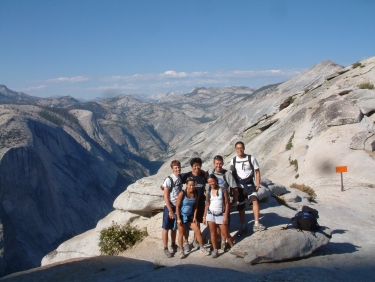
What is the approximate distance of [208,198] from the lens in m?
→ 9.93

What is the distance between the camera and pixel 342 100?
28.7m

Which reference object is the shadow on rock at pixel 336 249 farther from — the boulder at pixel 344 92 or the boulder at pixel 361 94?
the boulder at pixel 344 92

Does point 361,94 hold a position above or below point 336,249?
above

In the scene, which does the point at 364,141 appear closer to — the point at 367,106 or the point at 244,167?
the point at 367,106

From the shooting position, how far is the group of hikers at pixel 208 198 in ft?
32.3

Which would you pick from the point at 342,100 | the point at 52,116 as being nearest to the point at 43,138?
the point at 52,116

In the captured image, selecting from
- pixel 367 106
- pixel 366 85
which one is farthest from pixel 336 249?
pixel 366 85

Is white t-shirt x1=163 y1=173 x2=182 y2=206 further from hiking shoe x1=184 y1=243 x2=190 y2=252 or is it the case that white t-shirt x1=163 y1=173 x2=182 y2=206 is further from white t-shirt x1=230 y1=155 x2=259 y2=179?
white t-shirt x1=230 y1=155 x2=259 y2=179

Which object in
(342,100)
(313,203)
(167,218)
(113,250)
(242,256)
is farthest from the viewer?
(342,100)

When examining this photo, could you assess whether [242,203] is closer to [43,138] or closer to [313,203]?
[313,203]

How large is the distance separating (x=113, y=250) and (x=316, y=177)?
49.7 feet

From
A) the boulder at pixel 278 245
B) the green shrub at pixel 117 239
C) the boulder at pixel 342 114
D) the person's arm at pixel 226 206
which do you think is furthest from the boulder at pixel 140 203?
the boulder at pixel 342 114

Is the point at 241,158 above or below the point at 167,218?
above

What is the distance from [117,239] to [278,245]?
20.2 ft
